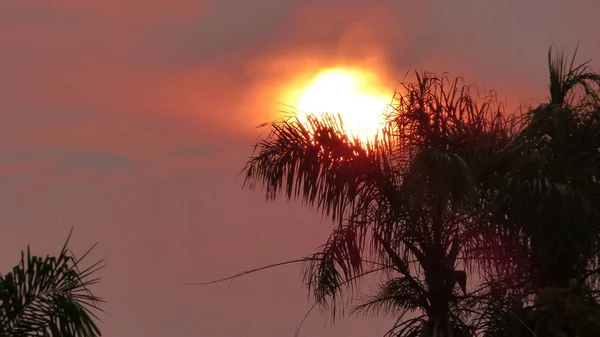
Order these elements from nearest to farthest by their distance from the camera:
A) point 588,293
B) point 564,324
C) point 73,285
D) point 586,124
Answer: point 73,285, point 564,324, point 588,293, point 586,124

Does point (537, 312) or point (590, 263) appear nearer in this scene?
point (537, 312)

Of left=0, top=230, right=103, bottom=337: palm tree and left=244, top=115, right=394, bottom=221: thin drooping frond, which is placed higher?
left=244, top=115, right=394, bottom=221: thin drooping frond

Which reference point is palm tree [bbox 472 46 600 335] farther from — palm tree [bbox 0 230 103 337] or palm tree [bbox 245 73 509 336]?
palm tree [bbox 0 230 103 337]

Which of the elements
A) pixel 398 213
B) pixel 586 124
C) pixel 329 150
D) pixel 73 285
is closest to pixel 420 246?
pixel 398 213

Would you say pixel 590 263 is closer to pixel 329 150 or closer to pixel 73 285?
pixel 329 150

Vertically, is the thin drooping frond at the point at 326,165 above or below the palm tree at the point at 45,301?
above

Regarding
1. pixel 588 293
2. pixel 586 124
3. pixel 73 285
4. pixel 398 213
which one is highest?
pixel 586 124

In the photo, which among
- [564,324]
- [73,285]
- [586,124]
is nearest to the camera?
[73,285]

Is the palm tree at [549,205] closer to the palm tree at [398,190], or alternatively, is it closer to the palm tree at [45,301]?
the palm tree at [398,190]

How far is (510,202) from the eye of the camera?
508 inches

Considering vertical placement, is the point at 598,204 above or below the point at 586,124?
below

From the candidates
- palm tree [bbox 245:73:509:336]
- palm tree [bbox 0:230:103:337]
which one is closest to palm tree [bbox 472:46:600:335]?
palm tree [bbox 245:73:509:336]

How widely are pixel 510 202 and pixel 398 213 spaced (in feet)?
4.92

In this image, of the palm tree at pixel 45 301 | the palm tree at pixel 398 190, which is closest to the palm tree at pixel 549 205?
the palm tree at pixel 398 190
